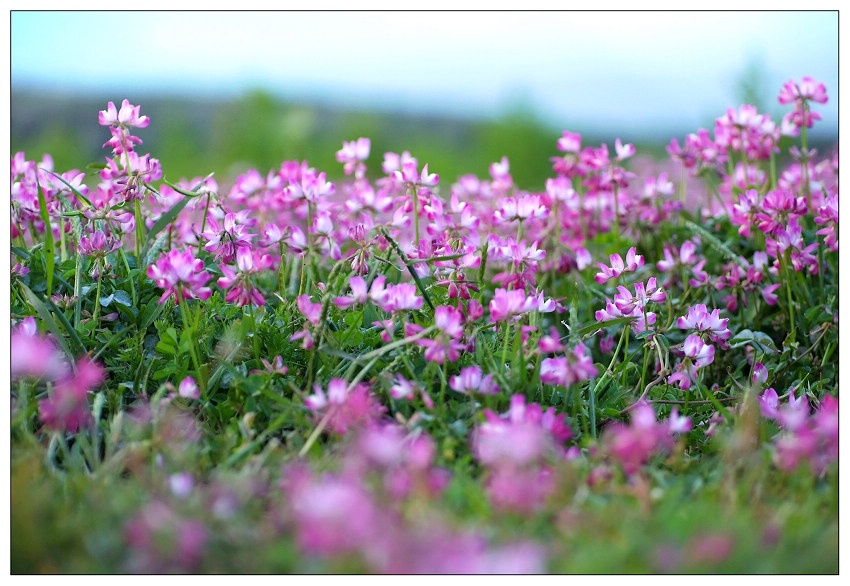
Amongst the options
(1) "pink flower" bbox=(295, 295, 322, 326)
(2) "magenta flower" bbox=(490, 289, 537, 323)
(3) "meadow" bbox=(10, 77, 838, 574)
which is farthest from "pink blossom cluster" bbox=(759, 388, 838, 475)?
(1) "pink flower" bbox=(295, 295, 322, 326)

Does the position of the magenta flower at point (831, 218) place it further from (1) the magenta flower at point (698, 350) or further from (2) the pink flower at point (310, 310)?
(2) the pink flower at point (310, 310)

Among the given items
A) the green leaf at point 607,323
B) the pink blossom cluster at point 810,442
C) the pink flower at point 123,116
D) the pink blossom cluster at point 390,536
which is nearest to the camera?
the pink blossom cluster at point 390,536

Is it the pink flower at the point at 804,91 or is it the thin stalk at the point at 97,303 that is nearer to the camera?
the thin stalk at the point at 97,303

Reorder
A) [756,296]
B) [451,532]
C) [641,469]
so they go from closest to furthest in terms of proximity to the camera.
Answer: [451,532]
[641,469]
[756,296]

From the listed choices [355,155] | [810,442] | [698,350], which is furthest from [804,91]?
[810,442]

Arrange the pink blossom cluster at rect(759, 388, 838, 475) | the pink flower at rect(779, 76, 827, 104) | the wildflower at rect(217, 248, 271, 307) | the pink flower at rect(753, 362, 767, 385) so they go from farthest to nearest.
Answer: the pink flower at rect(779, 76, 827, 104) < the pink flower at rect(753, 362, 767, 385) < the wildflower at rect(217, 248, 271, 307) < the pink blossom cluster at rect(759, 388, 838, 475)

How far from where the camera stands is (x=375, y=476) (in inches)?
A: 42.7

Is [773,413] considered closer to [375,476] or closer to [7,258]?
[375,476]

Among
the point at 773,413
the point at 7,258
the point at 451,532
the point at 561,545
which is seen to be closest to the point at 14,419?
the point at 7,258

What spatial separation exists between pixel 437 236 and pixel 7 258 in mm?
850

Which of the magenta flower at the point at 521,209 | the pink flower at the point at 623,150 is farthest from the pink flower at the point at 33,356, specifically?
A: the pink flower at the point at 623,150

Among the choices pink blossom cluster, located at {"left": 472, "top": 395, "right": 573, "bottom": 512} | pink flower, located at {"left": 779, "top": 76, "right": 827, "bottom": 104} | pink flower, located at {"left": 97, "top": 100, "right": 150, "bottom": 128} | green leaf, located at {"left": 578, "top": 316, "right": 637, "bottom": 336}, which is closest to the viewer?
pink blossom cluster, located at {"left": 472, "top": 395, "right": 573, "bottom": 512}

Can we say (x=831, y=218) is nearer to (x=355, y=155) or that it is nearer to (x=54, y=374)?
(x=355, y=155)

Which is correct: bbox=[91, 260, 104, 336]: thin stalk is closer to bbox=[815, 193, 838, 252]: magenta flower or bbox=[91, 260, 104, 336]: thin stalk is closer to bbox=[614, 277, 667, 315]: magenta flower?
bbox=[614, 277, 667, 315]: magenta flower
